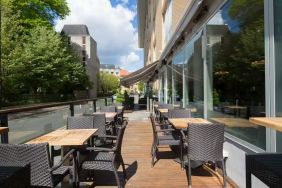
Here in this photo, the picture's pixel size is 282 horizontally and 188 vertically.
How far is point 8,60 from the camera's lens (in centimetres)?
2359

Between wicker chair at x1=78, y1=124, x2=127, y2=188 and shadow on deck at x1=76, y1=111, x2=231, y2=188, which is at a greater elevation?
wicker chair at x1=78, y1=124, x2=127, y2=188

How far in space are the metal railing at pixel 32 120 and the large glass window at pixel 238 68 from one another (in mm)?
2786

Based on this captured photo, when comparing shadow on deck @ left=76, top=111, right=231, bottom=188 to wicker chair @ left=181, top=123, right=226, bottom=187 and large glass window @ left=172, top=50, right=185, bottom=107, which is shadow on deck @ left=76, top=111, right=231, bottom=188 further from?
large glass window @ left=172, top=50, right=185, bottom=107

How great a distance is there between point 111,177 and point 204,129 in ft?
5.36

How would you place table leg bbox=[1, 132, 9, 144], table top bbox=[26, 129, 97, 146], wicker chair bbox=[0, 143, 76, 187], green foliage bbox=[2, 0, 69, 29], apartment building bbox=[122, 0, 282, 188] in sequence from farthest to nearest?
A: 1. green foliage bbox=[2, 0, 69, 29]
2. table leg bbox=[1, 132, 9, 144]
3. table top bbox=[26, 129, 97, 146]
4. apartment building bbox=[122, 0, 282, 188]
5. wicker chair bbox=[0, 143, 76, 187]

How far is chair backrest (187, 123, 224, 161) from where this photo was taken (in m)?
4.23

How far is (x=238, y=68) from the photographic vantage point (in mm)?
4414

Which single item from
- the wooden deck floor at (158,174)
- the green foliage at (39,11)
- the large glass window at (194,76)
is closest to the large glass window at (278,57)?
the wooden deck floor at (158,174)

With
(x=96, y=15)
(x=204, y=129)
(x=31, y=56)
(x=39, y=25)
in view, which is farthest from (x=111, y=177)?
(x=96, y=15)

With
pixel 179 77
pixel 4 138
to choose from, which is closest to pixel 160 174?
pixel 4 138

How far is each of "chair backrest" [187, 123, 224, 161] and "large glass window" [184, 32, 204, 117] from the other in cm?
283

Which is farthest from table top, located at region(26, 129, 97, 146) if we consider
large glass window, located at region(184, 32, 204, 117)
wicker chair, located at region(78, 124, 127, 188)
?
large glass window, located at region(184, 32, 204, 117)

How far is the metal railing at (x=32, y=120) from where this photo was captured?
164 inches

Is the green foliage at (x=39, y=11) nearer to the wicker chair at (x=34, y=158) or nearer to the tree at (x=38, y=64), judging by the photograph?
the tree at (x=38, y=64)
